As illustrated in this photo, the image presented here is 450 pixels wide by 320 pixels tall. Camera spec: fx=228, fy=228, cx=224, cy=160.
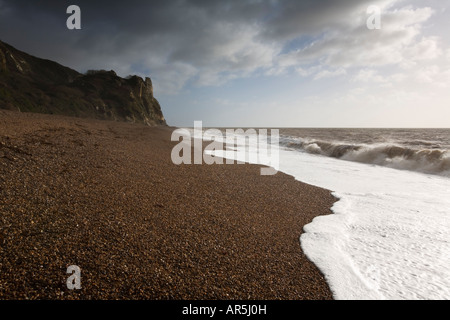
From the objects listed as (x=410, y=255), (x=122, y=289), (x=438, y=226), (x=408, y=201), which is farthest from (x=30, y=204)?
(x=408, y=201)

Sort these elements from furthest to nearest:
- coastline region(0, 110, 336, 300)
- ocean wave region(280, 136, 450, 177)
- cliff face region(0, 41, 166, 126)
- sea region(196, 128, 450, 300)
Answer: cliff face region(0, 41, 166, 126) < ocean wave region(280, 136, 450, 177) < sea region(196, 128, 450, 300) < coastline region(0, 110, 336, 300)

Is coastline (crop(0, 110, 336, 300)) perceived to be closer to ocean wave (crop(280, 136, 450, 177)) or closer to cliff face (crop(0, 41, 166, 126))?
ocean wave (crop(280, 136, 450, 177))

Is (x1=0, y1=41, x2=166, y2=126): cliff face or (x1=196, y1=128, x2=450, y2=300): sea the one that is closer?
(x1=196, y1=128, x2=450, y2=300): sea

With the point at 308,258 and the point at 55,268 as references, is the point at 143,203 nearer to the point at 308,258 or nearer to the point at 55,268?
the point at 55,268

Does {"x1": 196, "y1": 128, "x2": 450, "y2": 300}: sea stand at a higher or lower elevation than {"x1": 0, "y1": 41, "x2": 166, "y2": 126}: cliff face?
lower

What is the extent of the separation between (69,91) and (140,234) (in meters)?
54.0

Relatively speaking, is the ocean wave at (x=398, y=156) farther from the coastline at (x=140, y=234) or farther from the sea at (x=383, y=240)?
the coastline at (x=140, y=234)

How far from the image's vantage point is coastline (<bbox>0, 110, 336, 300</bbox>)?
10.3ft

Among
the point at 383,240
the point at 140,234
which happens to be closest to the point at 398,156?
the point at 383,240

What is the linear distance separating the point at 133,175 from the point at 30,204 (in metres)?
3.35

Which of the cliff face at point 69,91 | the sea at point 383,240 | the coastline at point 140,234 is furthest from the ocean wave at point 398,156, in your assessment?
the cliff face at point 69,91

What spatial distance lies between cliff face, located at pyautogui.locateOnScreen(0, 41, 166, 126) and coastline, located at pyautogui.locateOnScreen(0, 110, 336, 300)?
104 feet

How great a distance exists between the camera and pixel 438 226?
231 inches

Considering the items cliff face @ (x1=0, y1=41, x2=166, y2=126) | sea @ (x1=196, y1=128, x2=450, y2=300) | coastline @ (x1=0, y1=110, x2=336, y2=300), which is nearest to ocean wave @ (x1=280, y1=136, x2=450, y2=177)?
sea @ (x1=196, y1=128, x2=450, y2=300)
